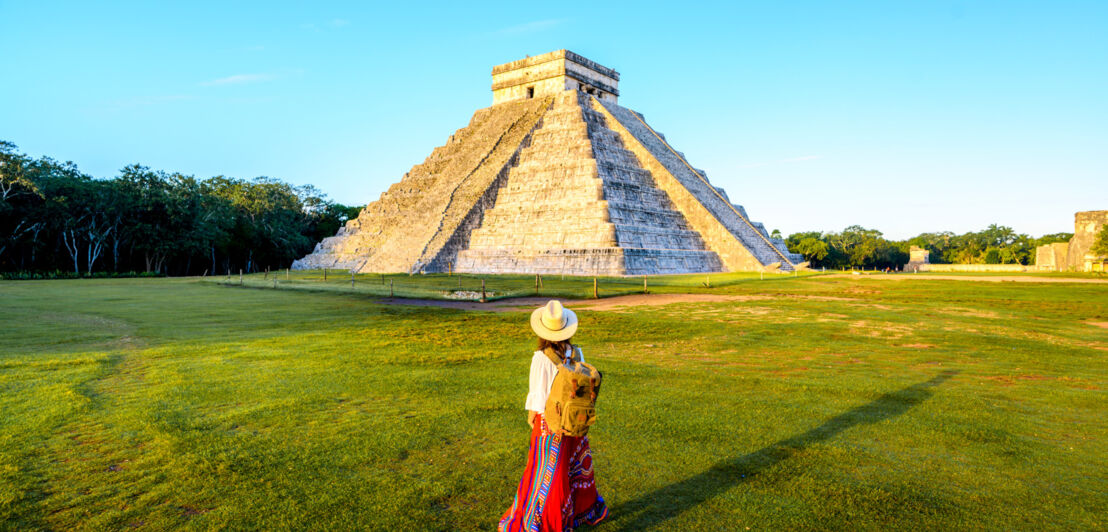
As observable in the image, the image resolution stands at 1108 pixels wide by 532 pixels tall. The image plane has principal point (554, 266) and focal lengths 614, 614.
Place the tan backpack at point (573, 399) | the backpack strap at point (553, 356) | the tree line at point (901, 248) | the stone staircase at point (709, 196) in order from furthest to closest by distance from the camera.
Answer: the tree line at point (901, 248), the stone staircase at point (709, 196), the backpack strap at point (553, 356), the tan backpack at point (573, 399)

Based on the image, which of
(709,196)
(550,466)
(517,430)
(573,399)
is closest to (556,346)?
(573,399)

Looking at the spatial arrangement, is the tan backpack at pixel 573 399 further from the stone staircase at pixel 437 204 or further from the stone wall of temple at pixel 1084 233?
the stone wall of temple at pixel 1084 233

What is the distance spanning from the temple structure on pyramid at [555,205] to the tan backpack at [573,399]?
83.9 feet

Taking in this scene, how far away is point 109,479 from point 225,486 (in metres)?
0.83

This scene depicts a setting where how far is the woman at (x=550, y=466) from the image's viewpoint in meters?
3.42

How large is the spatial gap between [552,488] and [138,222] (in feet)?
156

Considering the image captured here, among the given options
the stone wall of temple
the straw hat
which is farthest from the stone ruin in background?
the straw hat

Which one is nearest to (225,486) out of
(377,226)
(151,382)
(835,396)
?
(151,382)

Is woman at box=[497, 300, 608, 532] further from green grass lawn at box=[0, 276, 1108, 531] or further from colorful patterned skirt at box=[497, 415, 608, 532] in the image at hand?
green grass lawn at box=[0, 276, 1108, 531]

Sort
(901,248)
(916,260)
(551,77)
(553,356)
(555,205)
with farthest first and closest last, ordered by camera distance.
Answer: (901,248)
(916,260)
(551,77)
(555,205)
(553,356)

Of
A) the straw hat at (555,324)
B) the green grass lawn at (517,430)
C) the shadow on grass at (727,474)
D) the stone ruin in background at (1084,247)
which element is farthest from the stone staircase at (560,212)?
the straw hat at (555,324)

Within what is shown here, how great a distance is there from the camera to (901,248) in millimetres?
Answer: 72375

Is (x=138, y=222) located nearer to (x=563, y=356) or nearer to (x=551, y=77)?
(x=551, y=77)

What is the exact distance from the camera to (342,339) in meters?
10.4
